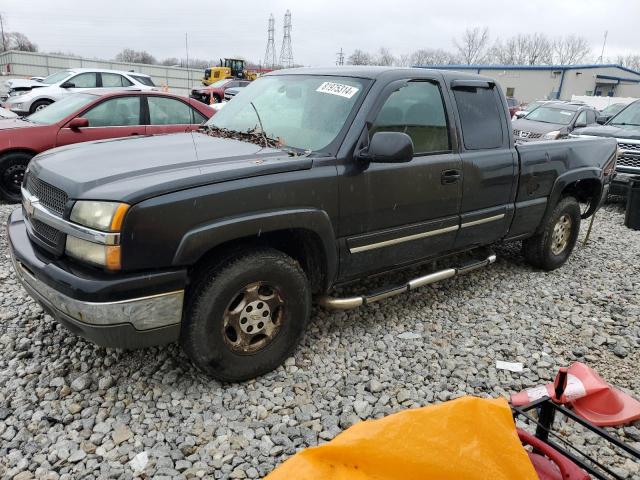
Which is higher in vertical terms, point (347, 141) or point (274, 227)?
point (347, 141)

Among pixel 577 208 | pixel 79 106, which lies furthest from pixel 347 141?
pixel 79 106

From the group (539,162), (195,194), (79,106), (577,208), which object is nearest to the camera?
(195,194)

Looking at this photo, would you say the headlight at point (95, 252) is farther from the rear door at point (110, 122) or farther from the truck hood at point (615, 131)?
the truck hood at point (615, 131)

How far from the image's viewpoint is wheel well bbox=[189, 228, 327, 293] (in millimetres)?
2797

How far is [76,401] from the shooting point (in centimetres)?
284

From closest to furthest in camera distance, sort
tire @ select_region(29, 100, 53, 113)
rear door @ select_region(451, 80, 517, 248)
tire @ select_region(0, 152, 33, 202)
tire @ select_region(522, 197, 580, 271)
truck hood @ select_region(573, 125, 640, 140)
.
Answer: rear door @ select_region(451, 80, 517, 248) < tire @ select_region(522, 197, 580, 271) < tire @ select_region(0, 152, 33, 202) < truck hood @ select_region(573, 125, 640, 140) < tire @ select_region(29, 100, 53, 113)

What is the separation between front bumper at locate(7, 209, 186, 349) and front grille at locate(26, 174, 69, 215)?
0.29m

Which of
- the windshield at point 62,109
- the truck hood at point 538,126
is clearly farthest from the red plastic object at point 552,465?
the truck hood at point 538,126

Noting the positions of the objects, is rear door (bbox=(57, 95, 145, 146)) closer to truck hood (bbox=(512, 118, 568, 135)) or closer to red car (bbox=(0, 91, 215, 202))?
red car (bbox=(0, 91, 215, 202))

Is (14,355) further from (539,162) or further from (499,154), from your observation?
(539,162)

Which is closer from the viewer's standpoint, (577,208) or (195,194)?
(195,194)

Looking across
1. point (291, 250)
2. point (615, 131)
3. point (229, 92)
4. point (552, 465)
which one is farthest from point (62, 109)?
point (229, 92)

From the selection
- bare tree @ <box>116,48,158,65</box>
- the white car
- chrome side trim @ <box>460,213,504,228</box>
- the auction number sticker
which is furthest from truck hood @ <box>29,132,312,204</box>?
bare tree @ <box>116,48,158,65</box>

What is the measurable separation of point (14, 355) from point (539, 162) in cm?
443
